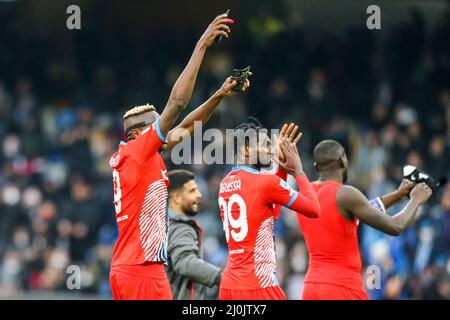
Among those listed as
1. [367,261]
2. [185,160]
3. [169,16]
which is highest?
[169,16]

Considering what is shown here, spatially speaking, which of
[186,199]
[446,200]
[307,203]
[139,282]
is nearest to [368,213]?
[307,203]

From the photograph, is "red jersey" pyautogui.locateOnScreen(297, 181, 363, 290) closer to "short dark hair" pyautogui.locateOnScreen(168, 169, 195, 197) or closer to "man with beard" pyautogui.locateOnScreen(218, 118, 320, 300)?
"man with beard" pyautogui.locateOnScreen(218, 118, 320, 300)

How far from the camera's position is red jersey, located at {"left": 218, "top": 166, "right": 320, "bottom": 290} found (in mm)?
7379

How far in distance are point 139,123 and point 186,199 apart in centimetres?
163

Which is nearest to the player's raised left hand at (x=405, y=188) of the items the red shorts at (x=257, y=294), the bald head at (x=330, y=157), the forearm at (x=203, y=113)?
the bald head at (x=330, y=157)

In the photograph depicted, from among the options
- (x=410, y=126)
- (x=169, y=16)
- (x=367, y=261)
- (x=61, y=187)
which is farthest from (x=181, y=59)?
(x=367, y=261)

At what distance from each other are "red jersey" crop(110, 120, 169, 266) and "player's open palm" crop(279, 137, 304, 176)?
3.29 ft

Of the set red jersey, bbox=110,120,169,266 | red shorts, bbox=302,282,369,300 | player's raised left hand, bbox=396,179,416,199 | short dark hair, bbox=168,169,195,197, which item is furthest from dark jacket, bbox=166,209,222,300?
player's raised left hand, bbox=396,179,416,199

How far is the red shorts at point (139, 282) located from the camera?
7117 millimetres

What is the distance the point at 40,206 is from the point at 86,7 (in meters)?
4.92

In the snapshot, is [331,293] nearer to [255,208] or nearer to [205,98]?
[255,208]

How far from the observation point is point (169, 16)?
2061 centimetres

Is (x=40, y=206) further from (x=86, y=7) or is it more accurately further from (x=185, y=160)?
(x=86, y=7)

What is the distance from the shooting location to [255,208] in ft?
24.5
